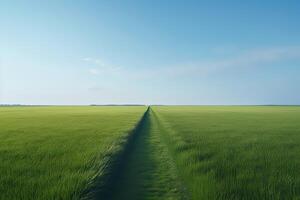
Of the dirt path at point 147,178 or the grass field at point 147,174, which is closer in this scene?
the grass field at point 147,174

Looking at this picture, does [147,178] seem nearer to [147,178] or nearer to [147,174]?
[147,178]

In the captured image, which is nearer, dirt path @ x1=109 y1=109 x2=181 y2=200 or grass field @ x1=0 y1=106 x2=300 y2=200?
grass field @ x1=0 y1=106 x2=300 y2=200

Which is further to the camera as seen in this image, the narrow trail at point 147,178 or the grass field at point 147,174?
the narrow trail at point 147,178

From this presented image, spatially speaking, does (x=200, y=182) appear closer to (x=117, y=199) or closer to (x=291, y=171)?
(x=117, y=199)

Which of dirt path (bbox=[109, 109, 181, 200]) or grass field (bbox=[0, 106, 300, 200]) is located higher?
grass field (bbox=[0, 106, 300, 200])

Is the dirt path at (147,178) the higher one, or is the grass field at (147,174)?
the grass field at (147,174)

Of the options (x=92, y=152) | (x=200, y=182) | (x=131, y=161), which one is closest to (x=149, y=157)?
(x=131, y=161)

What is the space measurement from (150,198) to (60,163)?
392cm

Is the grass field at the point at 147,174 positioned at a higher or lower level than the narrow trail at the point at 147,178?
higher

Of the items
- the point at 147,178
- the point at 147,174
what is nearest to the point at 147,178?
the point at 147,178

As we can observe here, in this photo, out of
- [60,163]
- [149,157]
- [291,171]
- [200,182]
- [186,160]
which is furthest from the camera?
[149,157]

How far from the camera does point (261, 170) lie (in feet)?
25.5

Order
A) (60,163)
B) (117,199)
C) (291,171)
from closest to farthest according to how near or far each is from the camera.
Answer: (117,199)
(291,171)
(60,163)

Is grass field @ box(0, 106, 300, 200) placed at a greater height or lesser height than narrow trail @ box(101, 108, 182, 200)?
greater
